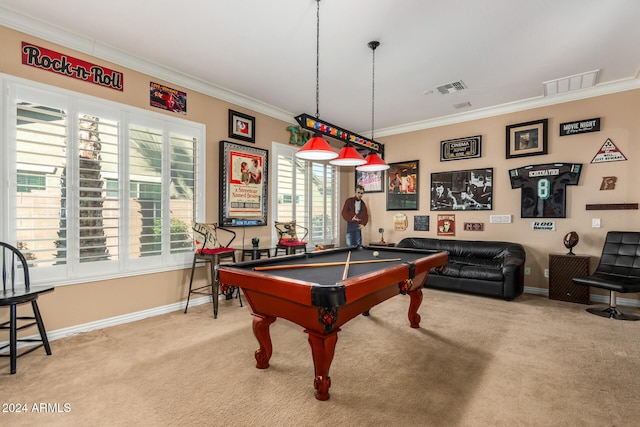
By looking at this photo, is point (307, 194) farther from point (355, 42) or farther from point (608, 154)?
point (608, 154)

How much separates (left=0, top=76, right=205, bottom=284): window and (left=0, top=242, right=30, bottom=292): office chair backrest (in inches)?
3.5

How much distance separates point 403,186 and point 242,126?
335 cm

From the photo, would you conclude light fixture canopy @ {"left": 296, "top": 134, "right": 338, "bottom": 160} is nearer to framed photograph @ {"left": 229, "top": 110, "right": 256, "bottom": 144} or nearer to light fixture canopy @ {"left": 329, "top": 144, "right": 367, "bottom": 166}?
light fixture canopy @ {"left": 329, "top": 144, "right": 367, "bottom": 166}

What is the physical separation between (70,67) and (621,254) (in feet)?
22.1

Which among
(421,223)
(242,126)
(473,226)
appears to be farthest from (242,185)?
(473,226)

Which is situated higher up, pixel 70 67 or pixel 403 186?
pixel 70 67

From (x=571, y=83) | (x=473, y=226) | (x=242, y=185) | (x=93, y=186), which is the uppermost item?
(x=571, y=83)

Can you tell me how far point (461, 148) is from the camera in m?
5.38

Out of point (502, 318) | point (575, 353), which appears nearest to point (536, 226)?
point (502, 318)

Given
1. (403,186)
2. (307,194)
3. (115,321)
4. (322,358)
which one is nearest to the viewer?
(322,358)

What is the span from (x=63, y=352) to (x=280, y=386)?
2041 millimetres

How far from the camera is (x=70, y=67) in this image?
9.91ft

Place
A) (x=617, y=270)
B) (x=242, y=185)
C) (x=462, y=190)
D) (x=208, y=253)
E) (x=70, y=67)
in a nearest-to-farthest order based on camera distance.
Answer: (x=70, y=67)
(x=208, y=253)
(x=617, y=270)
(x=242, y=185)
(x=462, y=190)

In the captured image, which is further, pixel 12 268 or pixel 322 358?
pixel 12 268
